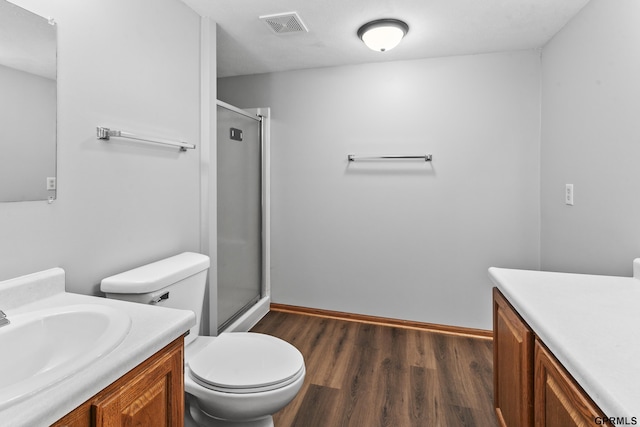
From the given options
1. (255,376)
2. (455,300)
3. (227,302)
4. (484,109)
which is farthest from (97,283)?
(484,109)

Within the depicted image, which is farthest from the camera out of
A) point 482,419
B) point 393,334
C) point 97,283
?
point 393,334

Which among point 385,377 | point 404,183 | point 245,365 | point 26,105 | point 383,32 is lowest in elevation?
point 385,377

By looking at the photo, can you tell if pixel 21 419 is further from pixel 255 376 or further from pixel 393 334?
pixel 393 334

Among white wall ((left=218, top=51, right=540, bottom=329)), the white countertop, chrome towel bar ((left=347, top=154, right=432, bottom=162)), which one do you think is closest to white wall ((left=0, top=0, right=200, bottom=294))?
white wall ((left=218, top=51, right=540, bottom=329))

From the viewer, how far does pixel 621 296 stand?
46.7 inches

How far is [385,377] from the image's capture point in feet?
6.80

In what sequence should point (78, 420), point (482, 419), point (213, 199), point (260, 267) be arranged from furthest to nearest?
point (260, 267), point (213, 199), point (482, 419), point (78, 420)

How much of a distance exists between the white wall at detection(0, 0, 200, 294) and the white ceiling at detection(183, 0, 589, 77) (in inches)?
14.8

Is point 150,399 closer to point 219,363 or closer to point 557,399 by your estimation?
point 219,363

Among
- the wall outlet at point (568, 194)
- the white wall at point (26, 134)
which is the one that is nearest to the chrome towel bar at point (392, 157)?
the wall outlet at point (568, 194)

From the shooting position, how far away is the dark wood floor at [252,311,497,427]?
67.9 inches

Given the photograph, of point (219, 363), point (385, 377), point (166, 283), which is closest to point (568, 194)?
point (385, 377)

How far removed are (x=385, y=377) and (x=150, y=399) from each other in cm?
152

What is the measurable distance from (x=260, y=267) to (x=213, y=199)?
1100mm
